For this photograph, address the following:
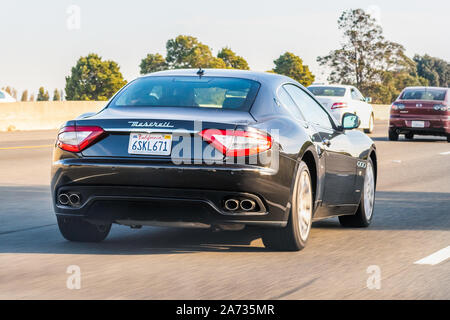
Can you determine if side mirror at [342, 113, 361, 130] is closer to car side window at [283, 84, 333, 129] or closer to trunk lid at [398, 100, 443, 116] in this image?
car side window at [283, 84, 333, 129]

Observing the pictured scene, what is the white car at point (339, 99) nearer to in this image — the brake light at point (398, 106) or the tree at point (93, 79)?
the brake light at point (398, 106)

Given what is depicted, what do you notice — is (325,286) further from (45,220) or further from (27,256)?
(45,220)

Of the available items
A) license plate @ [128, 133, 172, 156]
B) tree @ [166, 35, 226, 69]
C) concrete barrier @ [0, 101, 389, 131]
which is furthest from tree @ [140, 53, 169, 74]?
license plate @ [128, 133, 172, 156]

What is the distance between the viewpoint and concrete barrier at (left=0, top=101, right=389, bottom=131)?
31.9 meters

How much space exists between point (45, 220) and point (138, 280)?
135 inches

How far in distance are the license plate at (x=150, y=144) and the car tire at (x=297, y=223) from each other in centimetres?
110

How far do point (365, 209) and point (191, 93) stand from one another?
8.68 ft

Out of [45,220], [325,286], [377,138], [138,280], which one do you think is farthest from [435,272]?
[377,138]

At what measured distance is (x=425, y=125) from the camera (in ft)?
89.0

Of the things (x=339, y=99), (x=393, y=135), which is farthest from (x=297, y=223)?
(x=339, y=99)

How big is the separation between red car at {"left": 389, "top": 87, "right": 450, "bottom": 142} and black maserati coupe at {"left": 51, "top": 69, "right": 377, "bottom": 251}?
19.9 m

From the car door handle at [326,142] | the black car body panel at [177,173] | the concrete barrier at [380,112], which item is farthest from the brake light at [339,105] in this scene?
the concrete barrier at [380,112]

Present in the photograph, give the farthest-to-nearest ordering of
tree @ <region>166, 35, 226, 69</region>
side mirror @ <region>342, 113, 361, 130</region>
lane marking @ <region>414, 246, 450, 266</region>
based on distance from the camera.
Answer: tree @ <region>166, 35, 226, 69</region> → side mirror @ <region>342, 113, 361, 130</region> → lane marking @ <region>414, 246, 450, 266</region>

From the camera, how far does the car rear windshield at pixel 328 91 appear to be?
29281 mm
